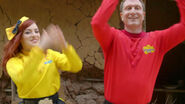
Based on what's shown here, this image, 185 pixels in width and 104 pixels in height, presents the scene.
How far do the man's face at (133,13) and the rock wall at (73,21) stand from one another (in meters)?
1.68

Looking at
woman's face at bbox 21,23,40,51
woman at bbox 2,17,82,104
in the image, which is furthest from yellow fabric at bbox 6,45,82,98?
woman's face at bbox 21,23,40,51

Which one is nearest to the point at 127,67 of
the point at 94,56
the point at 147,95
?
the point at 147,95

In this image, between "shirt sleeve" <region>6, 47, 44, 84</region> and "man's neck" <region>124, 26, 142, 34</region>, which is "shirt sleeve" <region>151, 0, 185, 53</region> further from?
"shirt sleeve" <region>6, 47, 44, 84</region>

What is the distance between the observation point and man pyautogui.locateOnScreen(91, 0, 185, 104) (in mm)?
1744

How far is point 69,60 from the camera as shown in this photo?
194cm

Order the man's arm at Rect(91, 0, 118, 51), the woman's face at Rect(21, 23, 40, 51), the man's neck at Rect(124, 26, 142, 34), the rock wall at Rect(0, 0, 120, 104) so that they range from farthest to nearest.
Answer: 1. the rock wall at Rect(0, 0, 120, 104)
2. the woman's face at Rect(21, 23, 40, 51)
3. the man's neck at Rect(124, 26, 142, 34)
4. the man's arm at Rect(91, 0, 118, 51)

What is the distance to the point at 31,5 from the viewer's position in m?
3.55

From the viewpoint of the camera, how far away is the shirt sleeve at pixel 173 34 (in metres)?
1.71

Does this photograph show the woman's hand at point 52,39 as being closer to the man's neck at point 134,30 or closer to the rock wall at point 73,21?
the man's neck at point 134,30

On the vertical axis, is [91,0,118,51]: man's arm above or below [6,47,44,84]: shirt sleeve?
above

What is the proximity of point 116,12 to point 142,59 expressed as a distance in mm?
1751

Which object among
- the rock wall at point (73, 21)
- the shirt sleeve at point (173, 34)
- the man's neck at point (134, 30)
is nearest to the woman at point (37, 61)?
the man's neck at point (134, 30)

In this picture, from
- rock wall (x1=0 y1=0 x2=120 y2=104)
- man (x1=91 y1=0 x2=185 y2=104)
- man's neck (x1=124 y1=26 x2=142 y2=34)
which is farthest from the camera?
rock wall (x1=0 y1=0 x2=120 y2=104)

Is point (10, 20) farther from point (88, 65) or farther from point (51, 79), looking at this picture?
point (51, 79)
